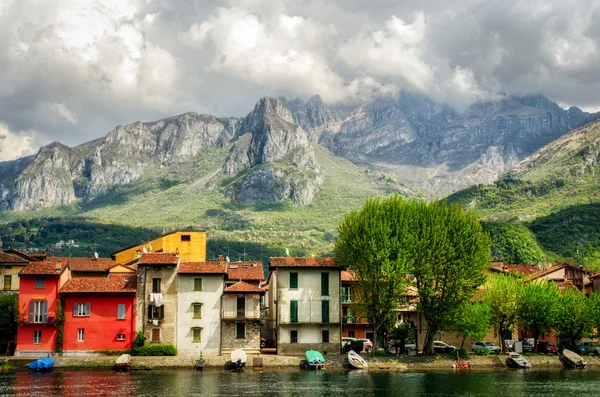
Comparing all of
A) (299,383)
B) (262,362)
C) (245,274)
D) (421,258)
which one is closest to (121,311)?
(262,362)

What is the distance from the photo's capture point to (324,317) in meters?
92.8

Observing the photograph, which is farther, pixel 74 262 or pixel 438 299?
pixel 74 262

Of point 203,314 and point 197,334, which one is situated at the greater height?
point 203,314

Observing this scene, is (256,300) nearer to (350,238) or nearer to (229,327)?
(229,327)

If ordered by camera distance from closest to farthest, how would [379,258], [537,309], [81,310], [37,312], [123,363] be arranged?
[123,363] < [37,312] < [379,258] < [81,310] < [537,309]

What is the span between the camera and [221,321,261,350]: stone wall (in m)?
88.4

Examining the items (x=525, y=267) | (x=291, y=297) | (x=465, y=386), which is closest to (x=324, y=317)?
(x=291, y=297)

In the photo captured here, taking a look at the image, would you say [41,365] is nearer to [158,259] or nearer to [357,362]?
[158,259]

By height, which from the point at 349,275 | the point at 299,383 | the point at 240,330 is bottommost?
the point at 299,383

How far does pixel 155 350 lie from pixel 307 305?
20.4 m

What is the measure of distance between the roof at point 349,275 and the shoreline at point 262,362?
439 inches

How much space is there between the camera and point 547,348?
98438 millimetres

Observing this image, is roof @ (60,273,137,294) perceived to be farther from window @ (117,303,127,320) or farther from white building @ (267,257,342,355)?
white building @ (267,257,342,355)

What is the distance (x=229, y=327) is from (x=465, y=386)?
31666 millimetres
